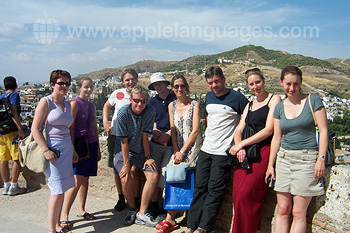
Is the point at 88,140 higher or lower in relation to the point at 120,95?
lower

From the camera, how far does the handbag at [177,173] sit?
3.03 meters

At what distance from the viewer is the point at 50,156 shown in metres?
2.74

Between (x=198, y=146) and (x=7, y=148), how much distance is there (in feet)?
9.58

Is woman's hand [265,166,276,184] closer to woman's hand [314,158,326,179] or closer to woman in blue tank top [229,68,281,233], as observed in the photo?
woman in blue tank top [229,68,281,233]

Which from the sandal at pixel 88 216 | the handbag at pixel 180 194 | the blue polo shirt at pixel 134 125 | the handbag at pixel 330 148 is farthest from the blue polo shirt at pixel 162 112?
the handbag at pixel 330 148

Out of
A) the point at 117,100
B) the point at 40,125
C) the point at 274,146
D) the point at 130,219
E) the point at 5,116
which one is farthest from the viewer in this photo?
the point at 5,116

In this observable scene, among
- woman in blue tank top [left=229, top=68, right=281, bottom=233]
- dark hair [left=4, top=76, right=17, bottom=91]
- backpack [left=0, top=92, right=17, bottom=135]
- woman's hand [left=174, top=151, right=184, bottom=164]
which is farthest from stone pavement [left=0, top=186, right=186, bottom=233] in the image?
dark hair [left=4, top=76, right=17, bottom=91]

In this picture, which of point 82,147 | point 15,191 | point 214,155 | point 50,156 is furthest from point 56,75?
point 15,191

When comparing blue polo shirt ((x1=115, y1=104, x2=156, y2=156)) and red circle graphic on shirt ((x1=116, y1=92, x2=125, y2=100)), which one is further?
red circle graphic on shirt ((x1=116, y1=92, x2=125, y2=100))

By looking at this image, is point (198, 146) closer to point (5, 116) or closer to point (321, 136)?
point (321, 136)

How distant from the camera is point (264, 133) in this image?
8.23 feet

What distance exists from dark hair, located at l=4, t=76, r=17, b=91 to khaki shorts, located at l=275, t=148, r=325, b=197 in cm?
382

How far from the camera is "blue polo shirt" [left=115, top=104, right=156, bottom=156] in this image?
10.3ft

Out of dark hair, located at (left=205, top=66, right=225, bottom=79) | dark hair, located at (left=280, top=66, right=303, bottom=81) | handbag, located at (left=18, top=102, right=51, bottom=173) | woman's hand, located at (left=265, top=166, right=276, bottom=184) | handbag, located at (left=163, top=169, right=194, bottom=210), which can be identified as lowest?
handbag, located at (left=163, top=169, right=194, bottom=210)
